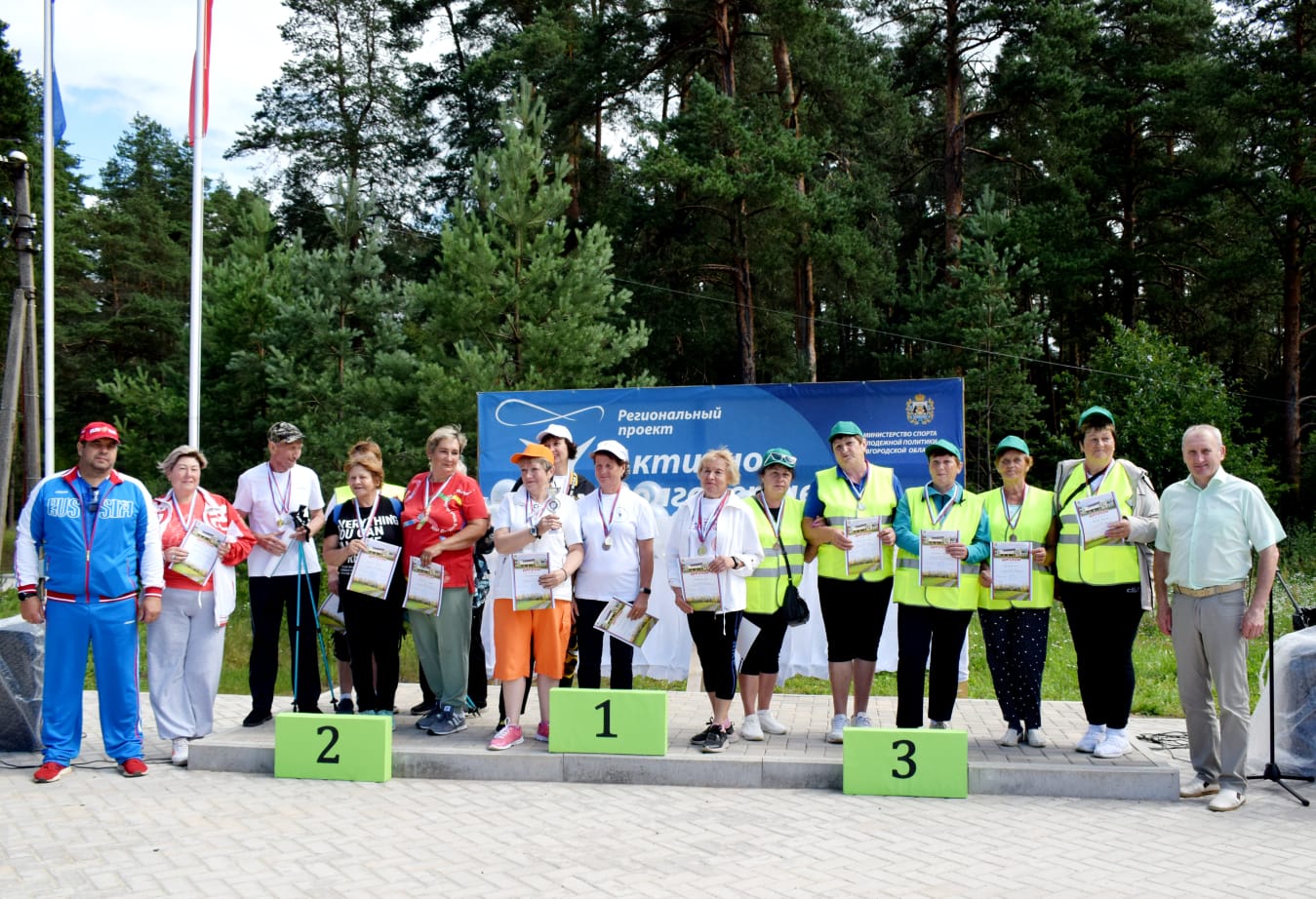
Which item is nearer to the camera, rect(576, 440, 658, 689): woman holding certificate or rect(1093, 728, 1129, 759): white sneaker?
rect(1093, 728, 1129, 759): white sneaker

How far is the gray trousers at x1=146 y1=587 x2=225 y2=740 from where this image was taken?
6.47 meters

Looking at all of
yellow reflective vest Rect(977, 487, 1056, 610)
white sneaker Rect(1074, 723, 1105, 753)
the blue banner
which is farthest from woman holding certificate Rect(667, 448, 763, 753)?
the blue banner

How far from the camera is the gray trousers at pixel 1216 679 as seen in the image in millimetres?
5539

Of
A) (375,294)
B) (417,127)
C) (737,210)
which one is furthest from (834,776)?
(417,127)

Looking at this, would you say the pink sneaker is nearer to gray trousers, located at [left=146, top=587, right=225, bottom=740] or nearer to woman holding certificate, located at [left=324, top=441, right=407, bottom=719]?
woman holding certificate, located at [left=324, top=441, right=407, bottom=719]

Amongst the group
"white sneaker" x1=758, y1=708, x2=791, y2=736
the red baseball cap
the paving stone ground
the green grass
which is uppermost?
→ the red baseball cap

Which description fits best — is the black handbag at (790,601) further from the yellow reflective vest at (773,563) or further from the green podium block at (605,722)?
the green podium block at (605,722)

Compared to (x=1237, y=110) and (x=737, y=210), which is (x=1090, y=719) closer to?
(x=737, y=210)

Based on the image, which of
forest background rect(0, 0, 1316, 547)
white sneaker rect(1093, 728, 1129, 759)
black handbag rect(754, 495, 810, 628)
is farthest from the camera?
forest background rect(0, 0, 1316, 547)

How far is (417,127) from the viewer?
29391 millimetres

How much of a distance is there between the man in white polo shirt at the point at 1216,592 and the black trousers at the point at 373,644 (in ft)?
14.5

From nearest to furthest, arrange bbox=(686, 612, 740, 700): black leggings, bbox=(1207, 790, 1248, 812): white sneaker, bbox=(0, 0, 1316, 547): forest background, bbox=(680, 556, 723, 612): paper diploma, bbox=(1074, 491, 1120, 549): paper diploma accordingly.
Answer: bbox=(1207, 790, 1248, 812): white sneaker, bbox=(1074, 491, 1120, 549): paper diploma, bbox=(680, 556, 723, 612): paper diploma, bbox=(686, 612, 740, 700): black leggings, bbox=(0, 0, 1316, 547): forest background

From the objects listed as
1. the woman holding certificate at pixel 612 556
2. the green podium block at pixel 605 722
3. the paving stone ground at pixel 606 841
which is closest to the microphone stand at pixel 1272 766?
the paving stone ground at pixel 606 841

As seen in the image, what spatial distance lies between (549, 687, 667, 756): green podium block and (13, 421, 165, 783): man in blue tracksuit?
7.77ft
